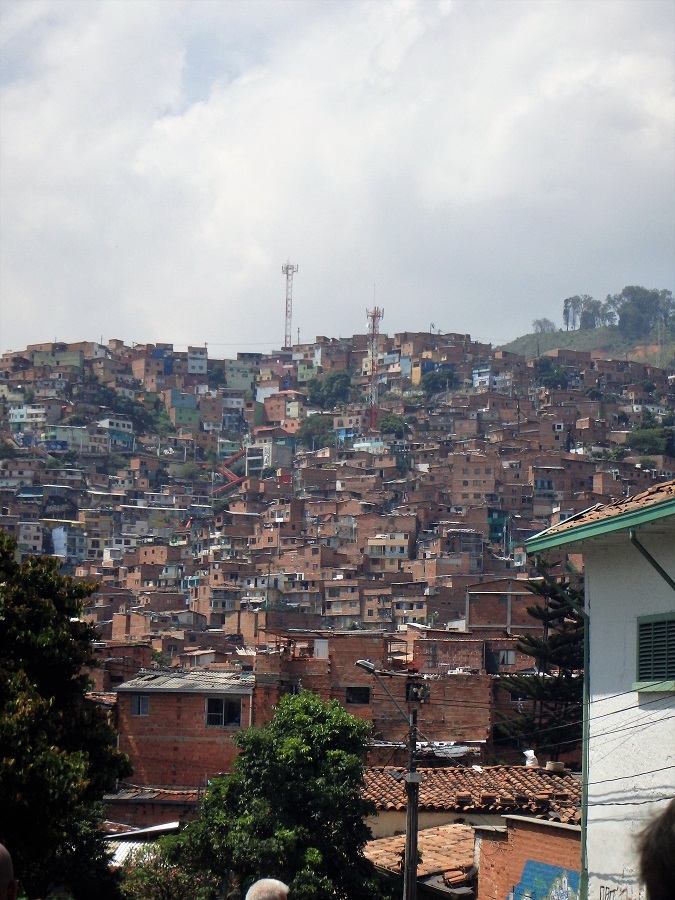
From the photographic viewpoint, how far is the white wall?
9.91 m

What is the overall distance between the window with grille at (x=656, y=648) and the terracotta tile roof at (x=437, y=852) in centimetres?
782

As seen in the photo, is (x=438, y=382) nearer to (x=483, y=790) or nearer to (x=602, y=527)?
(x=483, y=790)

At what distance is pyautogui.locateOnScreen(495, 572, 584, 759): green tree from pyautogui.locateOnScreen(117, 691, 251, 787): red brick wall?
6.42 meters

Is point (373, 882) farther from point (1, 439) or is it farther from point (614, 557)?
point (1, 439)

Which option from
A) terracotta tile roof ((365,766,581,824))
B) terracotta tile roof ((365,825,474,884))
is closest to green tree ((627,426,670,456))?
terracotta tile roof ((365,766,581,824))

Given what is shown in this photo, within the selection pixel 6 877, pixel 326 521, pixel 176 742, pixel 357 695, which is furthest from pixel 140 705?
pixel 326 521

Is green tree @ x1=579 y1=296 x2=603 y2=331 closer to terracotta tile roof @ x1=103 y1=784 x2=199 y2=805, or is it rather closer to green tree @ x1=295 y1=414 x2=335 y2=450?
green tree @ x1=295 y1=414 x2=335 y2=450

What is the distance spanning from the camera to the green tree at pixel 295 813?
1755 centimetres

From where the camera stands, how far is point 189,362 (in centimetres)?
14388

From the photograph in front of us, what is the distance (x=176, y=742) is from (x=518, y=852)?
1645 cm

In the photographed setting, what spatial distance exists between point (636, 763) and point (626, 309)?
7198 inches

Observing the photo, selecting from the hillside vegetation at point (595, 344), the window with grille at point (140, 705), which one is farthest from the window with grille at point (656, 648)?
the hillside vegetation at point (595, 344)

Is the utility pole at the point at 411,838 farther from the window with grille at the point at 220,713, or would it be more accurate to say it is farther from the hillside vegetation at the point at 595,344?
the hillside vegetation at the point at 595,344

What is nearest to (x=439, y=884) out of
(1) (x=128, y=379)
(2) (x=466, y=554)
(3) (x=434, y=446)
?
(2) (x=466, y=554)
